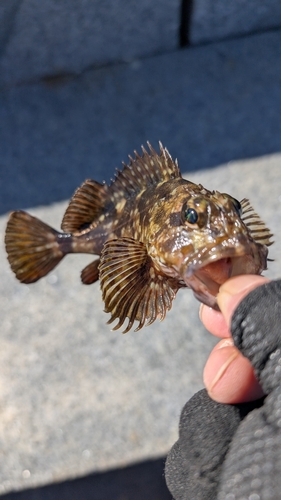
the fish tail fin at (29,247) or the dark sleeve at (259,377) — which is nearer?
the dark sleeve at (259,377)

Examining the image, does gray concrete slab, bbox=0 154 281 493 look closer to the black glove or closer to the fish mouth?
the black glove

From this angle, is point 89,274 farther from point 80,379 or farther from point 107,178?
point 107,178

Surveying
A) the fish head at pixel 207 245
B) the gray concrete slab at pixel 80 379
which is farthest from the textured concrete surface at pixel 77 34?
the fish head at pixel 207 245

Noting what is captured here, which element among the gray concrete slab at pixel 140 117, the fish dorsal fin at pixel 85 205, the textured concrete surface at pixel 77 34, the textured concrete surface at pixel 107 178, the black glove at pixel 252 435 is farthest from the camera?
the textured concrete surface at pixel 77 34

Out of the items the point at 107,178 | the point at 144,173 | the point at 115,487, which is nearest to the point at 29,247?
the point at 144,173

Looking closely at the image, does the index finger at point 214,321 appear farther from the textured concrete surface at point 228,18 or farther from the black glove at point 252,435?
the textured concrete surface at point 228,18

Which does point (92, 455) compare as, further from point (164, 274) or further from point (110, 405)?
point (164, 274)

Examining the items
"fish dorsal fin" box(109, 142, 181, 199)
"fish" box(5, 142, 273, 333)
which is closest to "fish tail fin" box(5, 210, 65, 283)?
"fish" box(5, 142, 273, 333)
